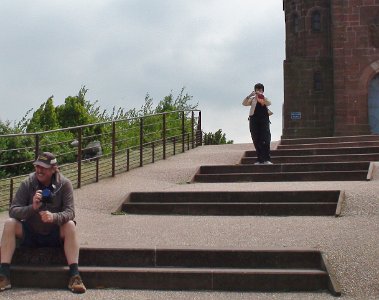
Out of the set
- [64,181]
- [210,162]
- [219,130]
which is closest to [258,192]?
[64,181]

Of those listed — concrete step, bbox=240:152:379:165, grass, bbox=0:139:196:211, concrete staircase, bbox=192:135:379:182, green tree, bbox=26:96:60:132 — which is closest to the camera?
grass, bbox=0:139:196:211

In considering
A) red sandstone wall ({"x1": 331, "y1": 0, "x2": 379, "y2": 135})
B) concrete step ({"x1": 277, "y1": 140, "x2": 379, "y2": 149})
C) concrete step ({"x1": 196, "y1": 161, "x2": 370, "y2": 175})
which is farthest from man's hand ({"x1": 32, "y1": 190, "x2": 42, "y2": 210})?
red sandstone wall ({"x1": 331, "y1": 0, "x2": 379, "y2": 135})

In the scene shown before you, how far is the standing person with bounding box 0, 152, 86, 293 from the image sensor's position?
7855mm

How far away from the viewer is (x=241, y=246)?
8.64 meters

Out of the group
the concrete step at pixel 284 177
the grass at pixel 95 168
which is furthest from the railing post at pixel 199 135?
the concrete step at pixel 284 177

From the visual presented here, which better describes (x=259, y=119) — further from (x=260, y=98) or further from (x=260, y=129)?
(x=260, y=98)

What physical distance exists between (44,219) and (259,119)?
27.5ft

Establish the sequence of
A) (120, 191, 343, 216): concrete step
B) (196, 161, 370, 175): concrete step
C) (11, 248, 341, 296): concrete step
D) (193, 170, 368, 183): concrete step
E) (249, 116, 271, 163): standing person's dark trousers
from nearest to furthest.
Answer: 1. (11, 248, 341, 296): concrete step
2. (120, 191, 343, 216): concrete step
3. (193, 170, 368, 183): concrete step
4. (196, 161, 370, 175): concrete step
5. (249, 116, 271, 163): standing person's dark trousers

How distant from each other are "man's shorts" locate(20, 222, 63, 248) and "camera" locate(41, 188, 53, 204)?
0.36 metres

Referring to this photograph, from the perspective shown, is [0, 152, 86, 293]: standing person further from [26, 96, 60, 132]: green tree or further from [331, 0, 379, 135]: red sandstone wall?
[26, 96, 60, 132]: green tree

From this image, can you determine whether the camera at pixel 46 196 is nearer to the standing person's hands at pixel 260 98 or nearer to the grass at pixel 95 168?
the grass at pixel 95 168

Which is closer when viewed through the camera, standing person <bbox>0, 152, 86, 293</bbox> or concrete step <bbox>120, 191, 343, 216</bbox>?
standing person <bbox>0, 152, 86, 293</bbox>

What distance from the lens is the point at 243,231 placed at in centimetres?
984

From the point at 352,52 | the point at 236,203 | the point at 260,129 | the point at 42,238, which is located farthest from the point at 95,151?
the point at 352,52
